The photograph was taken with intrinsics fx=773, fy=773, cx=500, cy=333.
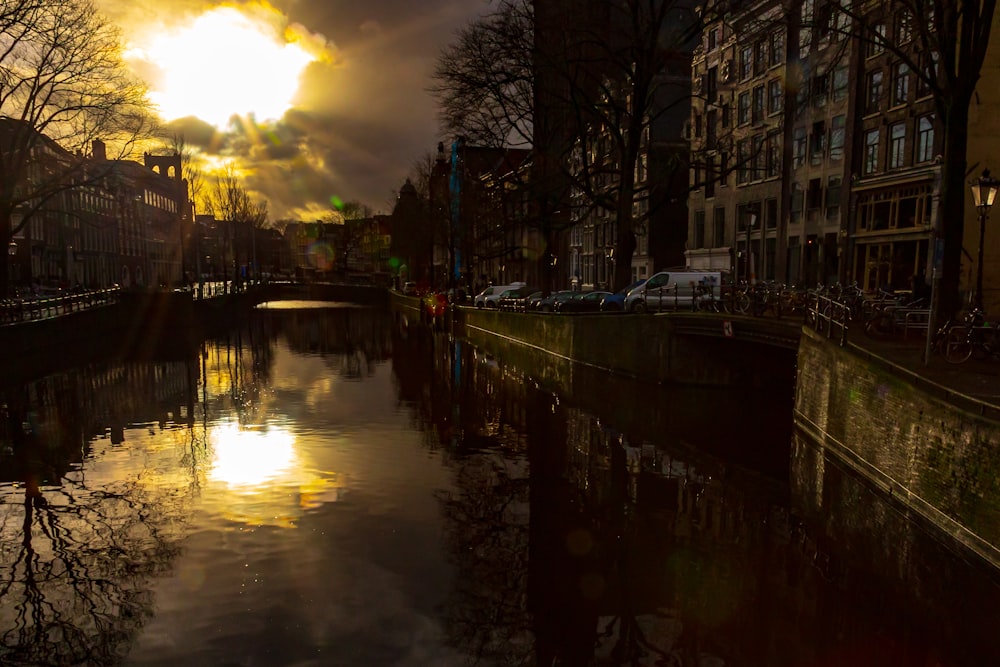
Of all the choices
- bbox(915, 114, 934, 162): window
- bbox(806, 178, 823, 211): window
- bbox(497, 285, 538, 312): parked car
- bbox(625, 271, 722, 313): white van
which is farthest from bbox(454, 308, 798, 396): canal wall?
bbox(806, 178, 823, 211): window

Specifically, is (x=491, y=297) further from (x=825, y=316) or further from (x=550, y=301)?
(x=825, y=316)

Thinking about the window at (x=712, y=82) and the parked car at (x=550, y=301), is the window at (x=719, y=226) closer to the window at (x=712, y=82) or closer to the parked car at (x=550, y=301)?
the window at (x=712, y=82)

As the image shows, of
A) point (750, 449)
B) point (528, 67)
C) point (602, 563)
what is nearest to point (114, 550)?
point (602, 563)

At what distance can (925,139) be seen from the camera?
33.8 m

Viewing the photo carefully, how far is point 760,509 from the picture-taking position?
13391mm

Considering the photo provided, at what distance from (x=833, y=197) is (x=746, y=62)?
12.9 m

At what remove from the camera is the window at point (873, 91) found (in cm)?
3684

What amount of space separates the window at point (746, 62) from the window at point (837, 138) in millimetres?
9188

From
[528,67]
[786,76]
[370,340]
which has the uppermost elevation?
[786,76]

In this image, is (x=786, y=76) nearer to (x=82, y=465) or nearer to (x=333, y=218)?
(x=82, y=465)

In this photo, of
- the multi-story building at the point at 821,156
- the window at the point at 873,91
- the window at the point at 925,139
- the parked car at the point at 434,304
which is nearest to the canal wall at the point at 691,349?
the multi-story building at the point at 821,156

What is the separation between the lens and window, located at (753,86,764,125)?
46631 millimetres

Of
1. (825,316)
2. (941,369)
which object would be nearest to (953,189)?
(825,316)

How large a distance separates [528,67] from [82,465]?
2092cm
